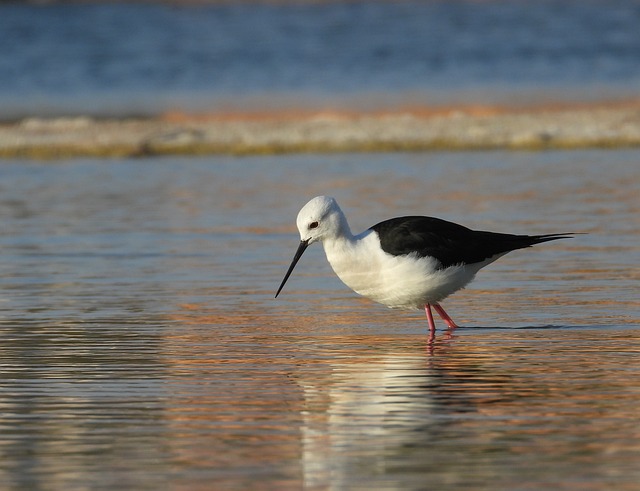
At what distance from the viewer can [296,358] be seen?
381 inches

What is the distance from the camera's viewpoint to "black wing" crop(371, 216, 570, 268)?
1046cm

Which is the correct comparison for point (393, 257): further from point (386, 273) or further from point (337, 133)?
point (337, 133)

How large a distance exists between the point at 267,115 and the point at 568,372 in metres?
23.9

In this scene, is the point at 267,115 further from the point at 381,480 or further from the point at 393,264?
the point at 381,480

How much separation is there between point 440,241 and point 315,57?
121ft

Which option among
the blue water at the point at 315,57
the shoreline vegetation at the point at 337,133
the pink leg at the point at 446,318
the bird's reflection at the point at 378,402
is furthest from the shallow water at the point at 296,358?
the blue water at the point at 315,57

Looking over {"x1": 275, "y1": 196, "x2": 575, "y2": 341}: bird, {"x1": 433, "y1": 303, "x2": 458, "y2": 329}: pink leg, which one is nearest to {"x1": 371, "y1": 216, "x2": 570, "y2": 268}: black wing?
{"x1": 275, "y1": 196, "x2": 575, "y2": 341}: bird

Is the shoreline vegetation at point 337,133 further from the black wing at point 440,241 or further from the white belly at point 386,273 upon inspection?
the white belly at point 386,273

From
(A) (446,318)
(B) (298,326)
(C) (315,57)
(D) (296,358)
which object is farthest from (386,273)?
(C) (315,57)

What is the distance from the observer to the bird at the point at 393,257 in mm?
10422

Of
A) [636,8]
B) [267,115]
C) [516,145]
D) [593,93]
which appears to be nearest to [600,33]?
[636,8]

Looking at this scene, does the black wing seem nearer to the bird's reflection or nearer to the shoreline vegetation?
the bird's reflection

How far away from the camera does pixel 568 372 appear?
903cm

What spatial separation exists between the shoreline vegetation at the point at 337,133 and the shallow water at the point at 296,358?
7.41 metres
